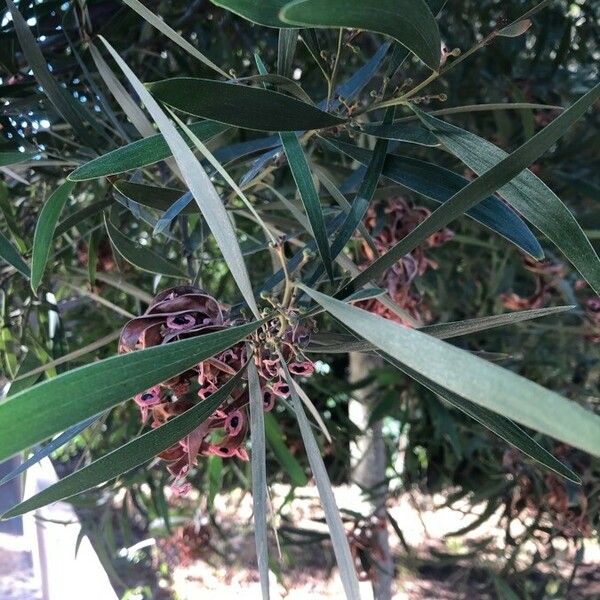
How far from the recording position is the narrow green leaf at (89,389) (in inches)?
7.5

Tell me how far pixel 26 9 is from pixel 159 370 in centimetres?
42

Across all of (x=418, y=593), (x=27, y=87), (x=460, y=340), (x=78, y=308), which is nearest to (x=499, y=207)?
(x=27, y=87)

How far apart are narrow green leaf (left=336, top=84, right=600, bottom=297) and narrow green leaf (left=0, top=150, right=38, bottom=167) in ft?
0.74

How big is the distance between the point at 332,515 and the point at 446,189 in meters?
0.18

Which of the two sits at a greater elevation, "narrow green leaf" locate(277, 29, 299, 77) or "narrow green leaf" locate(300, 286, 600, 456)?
"narrow green leaf" locate(277, 29, 299, 77)

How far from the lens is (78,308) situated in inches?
44.3

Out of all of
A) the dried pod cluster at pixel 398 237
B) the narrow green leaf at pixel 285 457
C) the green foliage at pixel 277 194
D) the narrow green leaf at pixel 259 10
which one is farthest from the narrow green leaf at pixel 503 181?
the narrow green leaf at pixel 285 457

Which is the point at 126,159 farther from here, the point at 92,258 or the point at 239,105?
the point at 92,258

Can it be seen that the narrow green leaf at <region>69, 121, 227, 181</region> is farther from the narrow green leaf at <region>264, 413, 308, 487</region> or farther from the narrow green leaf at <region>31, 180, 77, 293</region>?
the narrow green leaf at <region>264, 413, 308, 487</region>

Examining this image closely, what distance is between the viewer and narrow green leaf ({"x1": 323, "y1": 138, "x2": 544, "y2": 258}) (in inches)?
12.8

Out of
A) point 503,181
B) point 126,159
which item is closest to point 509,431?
point 503,181

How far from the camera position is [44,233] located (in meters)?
0.35

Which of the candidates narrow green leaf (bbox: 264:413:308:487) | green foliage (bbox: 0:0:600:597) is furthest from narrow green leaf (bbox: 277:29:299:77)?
narrow green leaf (bbox: 264:413:308:487)

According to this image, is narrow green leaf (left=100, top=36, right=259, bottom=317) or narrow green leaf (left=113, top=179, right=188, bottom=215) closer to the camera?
narrow green leaf (left=100, top=36, right=259, bottom=317)
